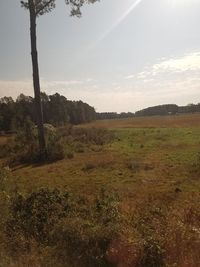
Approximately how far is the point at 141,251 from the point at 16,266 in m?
1.96

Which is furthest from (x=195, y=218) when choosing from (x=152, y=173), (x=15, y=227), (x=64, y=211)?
(x=152, y=173)

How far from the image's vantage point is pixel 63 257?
6703 millimetres

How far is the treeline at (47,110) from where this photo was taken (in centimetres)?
8312

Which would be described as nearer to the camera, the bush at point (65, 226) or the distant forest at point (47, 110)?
the bush at point (65, 226)

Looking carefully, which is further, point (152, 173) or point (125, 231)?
point (152, 173)

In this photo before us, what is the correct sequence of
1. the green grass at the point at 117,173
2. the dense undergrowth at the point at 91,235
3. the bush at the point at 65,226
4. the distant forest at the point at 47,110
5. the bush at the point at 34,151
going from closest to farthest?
1. the dense undergrowth at the point at 91,235
2. the bush at the point at 65,226
3. the green grass at the point at 117,173
4. the bush at the point at 34,151
5. the distant forest at the point at 47,110

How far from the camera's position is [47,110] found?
9431cm

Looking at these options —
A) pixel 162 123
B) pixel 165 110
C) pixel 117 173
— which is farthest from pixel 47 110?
pixel 117 173

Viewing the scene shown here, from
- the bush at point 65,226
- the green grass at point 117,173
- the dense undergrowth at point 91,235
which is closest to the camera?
the dense undergrowth at point 91,235

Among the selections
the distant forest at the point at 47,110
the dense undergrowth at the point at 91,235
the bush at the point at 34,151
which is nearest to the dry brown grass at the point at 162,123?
the distant forest at the point at 47,110

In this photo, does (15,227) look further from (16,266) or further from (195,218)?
(195,218)

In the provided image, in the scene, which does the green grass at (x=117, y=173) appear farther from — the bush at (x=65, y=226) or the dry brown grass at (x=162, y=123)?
the dry brown grass at (x=162, y=123)

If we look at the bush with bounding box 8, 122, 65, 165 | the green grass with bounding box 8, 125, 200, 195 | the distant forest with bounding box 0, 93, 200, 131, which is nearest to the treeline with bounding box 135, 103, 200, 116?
the distant forest with bounding box 0, 93, 200, 131

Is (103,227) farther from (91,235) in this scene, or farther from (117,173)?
(117,173)
